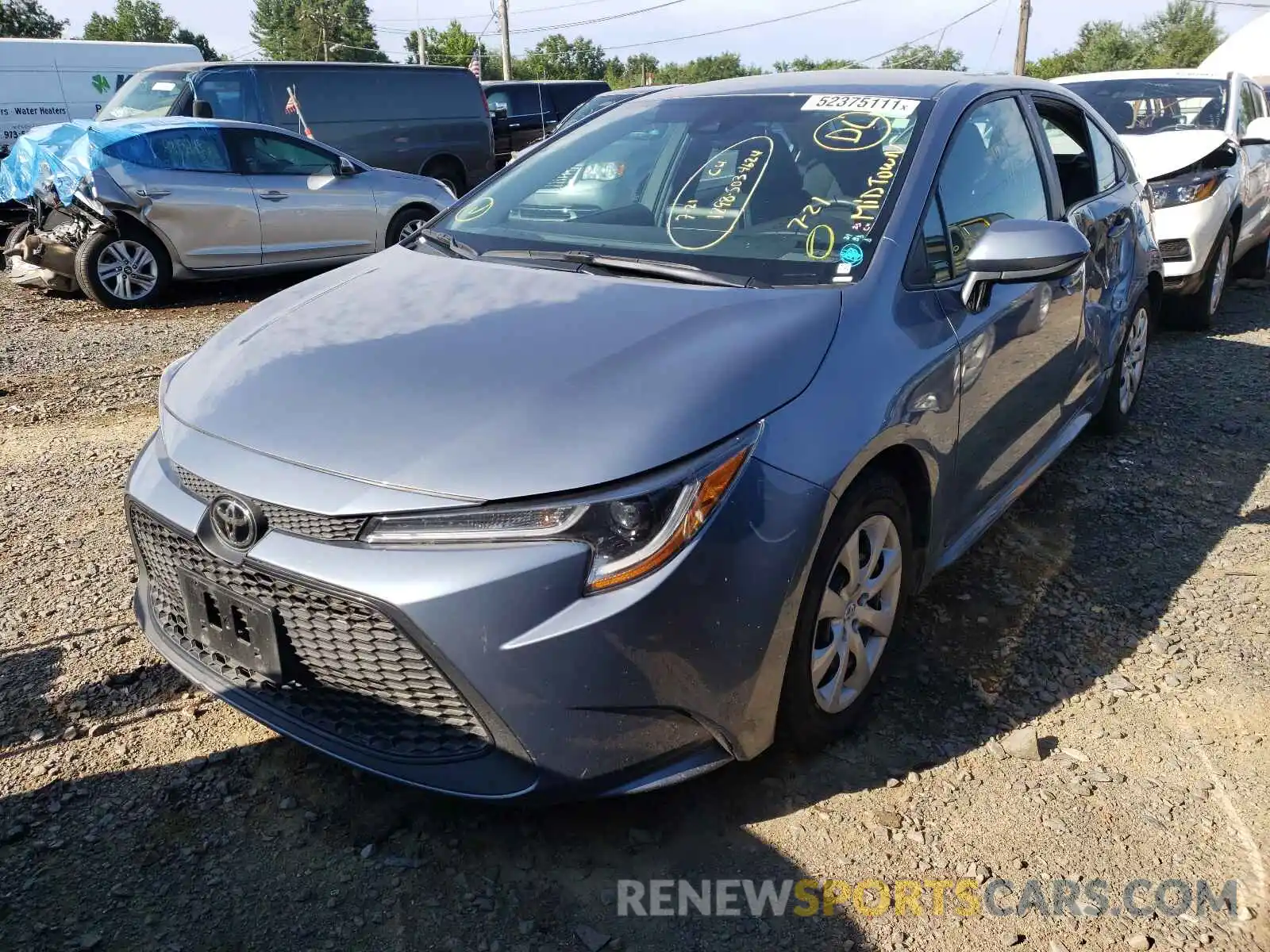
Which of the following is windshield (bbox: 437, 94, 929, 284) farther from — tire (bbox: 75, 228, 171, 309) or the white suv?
tire (bbox: 75, 228, 171, 309)

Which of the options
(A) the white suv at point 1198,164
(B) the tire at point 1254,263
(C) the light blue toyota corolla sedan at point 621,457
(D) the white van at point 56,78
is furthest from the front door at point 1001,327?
(D) the white van at point 56,78

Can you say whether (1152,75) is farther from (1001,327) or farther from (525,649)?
(525,649)

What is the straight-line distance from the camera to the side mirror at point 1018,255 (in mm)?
2725

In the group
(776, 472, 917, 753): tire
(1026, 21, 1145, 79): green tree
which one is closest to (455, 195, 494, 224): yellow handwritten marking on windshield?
(776, 472, 917, 753): tire

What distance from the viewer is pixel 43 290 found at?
838cm

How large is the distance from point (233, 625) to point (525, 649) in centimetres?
70

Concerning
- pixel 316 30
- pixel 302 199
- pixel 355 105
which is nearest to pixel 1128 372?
pixel 302 199

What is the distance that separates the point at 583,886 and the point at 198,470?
1211 mm

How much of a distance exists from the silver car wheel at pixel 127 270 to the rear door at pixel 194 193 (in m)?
0.23

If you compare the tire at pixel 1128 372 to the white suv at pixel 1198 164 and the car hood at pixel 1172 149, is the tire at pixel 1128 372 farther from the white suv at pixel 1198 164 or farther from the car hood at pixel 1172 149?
the car hood at pixel 1172 149

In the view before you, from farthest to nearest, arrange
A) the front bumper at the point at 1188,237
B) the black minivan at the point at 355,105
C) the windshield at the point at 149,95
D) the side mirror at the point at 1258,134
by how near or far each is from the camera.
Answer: the black minivan at the point at 355,105
the windshield at the point at 149,95
the side mirror at the point at 1258,134
the front bumper at the point at 1188,237

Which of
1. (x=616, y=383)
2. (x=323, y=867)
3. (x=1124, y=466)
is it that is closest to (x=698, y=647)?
(x=616, y=383)

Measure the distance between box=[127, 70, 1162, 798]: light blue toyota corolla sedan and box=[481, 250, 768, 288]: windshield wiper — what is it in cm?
1

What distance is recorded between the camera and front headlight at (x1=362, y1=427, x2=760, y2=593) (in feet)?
6.36
